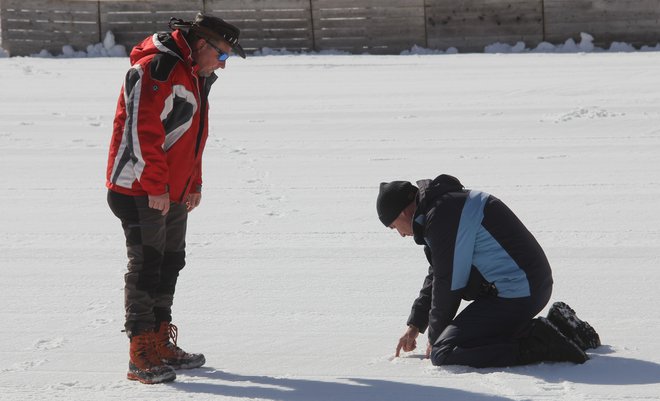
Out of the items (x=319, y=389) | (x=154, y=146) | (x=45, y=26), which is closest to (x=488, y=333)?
(x=319, y=389)

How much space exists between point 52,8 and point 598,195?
571 inches

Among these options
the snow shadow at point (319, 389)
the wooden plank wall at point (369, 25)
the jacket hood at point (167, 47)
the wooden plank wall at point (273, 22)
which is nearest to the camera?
the snow shadow at point (319, 389)

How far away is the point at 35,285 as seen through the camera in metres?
6.45

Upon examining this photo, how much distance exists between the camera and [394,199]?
467cm

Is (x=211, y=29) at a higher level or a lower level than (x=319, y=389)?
higher

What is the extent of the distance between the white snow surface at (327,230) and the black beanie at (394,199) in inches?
26.4

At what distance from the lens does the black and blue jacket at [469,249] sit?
15.2ft

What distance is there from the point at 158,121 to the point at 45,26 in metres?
16.9

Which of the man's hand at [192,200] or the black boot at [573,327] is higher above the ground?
the man's hand at [192,200]

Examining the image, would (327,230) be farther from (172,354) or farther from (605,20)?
(605,20)

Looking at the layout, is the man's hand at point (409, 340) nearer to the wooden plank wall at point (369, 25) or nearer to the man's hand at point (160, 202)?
the man's hand at point (160, 202)

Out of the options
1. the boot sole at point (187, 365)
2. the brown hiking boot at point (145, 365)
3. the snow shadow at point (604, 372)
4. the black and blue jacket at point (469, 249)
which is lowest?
the snow shadow at point (604, 372)

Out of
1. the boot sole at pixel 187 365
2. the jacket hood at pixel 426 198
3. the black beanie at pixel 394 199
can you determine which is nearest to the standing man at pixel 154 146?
the boot sole at pixel 187 365

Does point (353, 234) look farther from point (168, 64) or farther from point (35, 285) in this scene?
point (168, 64)
